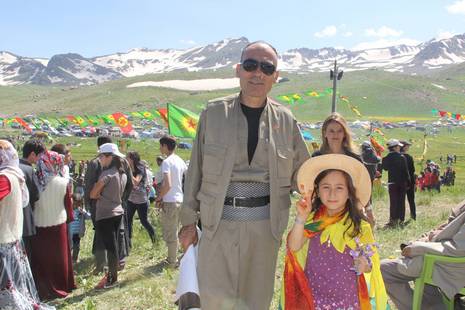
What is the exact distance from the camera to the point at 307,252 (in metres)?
3.15

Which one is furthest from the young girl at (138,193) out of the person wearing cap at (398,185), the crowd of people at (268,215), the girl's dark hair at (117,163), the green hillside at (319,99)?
the green hillside at (319,99)

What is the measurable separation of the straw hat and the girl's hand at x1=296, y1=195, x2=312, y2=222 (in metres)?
0.12

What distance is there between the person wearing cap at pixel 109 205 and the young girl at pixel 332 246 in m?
3.16

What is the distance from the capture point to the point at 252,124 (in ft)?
10.7

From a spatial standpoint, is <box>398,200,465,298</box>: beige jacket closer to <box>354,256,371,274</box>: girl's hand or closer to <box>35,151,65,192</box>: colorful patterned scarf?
<box>354,256,371,274</box>: girl's hand

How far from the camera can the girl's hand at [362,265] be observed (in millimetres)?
3000

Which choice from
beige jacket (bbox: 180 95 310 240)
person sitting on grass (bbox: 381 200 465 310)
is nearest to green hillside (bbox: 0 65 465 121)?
person sitting on grass (bbox: 381 200 465 310)

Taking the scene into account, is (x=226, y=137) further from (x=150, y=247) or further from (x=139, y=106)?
(x=139, y=106)

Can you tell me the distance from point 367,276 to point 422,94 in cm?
10677

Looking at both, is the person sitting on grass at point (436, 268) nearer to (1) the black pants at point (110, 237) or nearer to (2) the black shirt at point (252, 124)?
(2) the black shirt at point (252, 124)

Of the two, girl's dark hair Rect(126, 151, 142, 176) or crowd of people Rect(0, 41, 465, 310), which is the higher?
crowd of people Rect(0, 41, 465, 310)

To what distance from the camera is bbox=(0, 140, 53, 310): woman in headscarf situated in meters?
4.27

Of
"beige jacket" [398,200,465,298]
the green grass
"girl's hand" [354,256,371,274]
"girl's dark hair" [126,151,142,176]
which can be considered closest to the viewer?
"girl's hand" [354,256,371,274]

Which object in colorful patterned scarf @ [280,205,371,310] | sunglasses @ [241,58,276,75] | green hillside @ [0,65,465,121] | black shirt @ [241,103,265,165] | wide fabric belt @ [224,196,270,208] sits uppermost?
sunglasses @ [241,58,276,75]
